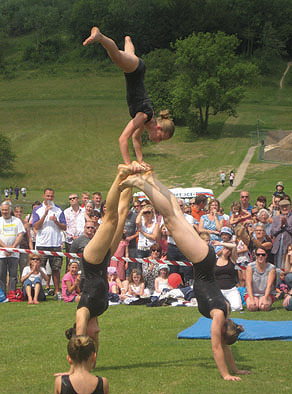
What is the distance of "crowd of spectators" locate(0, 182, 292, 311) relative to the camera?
1033 centimetres

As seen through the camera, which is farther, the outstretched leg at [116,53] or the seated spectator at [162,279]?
the seated spectator at [162,279]

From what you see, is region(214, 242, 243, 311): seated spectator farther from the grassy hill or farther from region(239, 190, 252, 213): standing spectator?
the grassy hill

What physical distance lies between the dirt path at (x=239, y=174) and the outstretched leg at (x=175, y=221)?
108 feet

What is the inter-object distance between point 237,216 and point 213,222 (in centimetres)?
101

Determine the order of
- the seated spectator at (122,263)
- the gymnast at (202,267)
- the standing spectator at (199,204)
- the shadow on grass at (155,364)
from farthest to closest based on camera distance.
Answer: the standing spectator at (199,204) < the seated spectator at (122,263) < the shadow on grass at (155,364) < the gymnast at (202,267)

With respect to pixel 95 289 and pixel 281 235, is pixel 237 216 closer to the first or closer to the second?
pixel 281 235

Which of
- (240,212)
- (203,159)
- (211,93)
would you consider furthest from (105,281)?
A: (211,93)

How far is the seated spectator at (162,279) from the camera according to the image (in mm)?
11062

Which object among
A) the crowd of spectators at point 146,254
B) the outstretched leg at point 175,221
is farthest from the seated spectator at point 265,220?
the outstretched leg at point 175,221

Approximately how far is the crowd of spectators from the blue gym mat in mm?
A: 1237

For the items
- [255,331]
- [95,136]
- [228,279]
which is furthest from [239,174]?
[255,331]

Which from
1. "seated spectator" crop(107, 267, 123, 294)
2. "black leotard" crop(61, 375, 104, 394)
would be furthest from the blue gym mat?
"black leotard" crop(61, 375, 104, 394)

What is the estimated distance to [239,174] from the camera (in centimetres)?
4906

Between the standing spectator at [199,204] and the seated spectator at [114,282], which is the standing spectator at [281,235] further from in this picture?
the seated spectator at [114,282]
